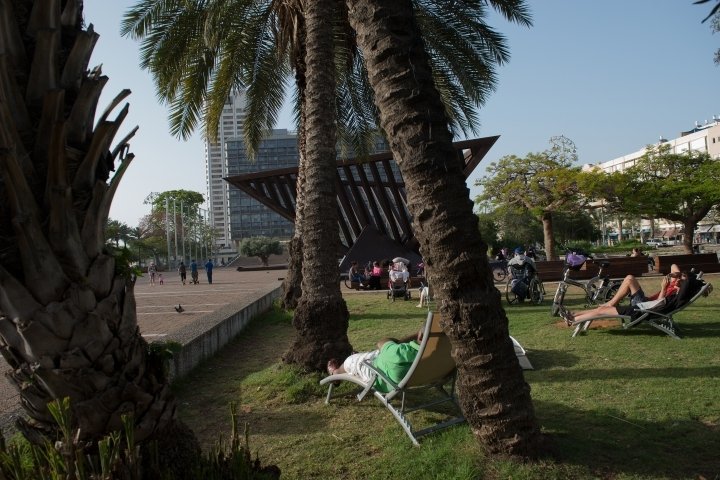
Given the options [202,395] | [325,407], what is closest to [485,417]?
[325,407]

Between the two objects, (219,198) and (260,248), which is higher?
(219,198)

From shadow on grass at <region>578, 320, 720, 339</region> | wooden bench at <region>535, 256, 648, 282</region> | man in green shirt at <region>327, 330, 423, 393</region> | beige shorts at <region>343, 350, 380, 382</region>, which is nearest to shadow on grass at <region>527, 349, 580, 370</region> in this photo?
shadow on grass at <region>578, 320, 720, 339</region>

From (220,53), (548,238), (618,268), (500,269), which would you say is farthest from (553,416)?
(548,238)

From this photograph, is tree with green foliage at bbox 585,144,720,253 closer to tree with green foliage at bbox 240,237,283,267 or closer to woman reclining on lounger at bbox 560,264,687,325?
woman reclining on lounger at bbox 560,264,687,325

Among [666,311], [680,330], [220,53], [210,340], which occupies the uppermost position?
[220,53]

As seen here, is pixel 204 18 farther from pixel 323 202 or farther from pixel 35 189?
pixel 35 189

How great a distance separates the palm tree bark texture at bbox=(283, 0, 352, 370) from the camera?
19.9 feet

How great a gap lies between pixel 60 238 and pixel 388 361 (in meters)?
2.56

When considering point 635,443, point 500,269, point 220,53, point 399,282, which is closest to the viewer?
point 635,443

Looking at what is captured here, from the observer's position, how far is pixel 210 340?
7.65 meters

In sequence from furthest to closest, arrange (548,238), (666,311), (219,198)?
(219,198) → (548,238) → (666,311)

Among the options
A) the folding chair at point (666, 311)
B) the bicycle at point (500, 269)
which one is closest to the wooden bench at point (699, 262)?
the bicycle at point (500, 269)

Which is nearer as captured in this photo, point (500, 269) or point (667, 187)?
point (500, 269)

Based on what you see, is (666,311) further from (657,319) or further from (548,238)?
(548,238)
